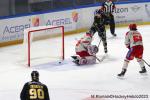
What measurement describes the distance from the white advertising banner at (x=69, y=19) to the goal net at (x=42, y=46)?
948 millimetres

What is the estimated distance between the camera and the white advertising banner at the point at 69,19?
13.9 meters

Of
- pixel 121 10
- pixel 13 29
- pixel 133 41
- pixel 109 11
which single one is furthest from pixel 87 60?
pixel 121 10

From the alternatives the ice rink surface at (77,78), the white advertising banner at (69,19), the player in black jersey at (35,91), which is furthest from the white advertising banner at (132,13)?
the player in black jersey at (35,91)

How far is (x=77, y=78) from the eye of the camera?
33.6 ft

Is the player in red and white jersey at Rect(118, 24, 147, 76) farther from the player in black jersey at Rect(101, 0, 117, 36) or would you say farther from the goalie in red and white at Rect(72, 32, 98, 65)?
the player in black jersey at Rect(101, 0, 117, 36)

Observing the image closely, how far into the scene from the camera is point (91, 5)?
1628 cm

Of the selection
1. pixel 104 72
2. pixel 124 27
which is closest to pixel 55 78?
pixel 104 72

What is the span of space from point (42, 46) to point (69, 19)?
7.35 ft

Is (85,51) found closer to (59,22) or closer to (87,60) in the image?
(87,60)

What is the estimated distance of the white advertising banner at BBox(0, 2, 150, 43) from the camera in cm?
1394

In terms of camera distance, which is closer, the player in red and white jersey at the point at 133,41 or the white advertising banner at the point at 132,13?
the player in red and white jersey at the point at 133,41

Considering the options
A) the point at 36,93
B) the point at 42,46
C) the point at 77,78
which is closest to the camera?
the point at 36,93

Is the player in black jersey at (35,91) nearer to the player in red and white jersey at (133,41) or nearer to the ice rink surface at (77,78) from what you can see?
the ice rink surface at (77,78)

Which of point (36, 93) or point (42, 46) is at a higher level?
point (42, 46)
